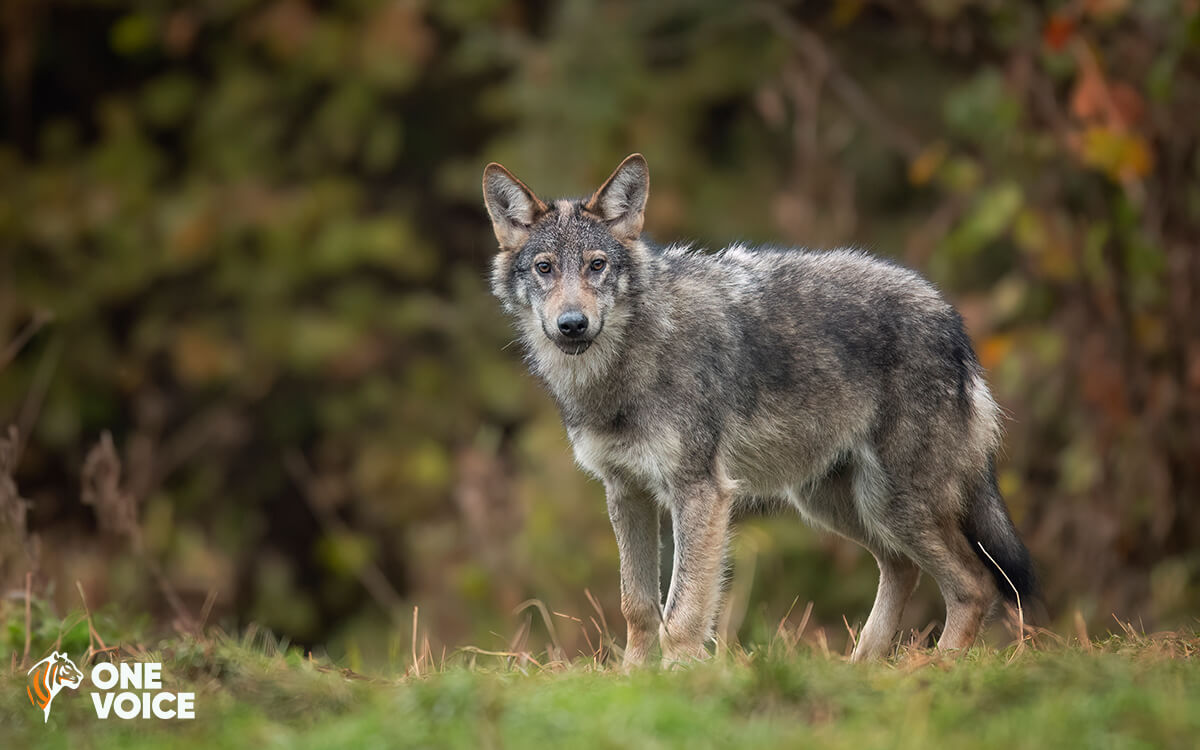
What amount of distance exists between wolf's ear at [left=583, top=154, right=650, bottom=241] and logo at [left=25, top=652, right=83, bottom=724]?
3191 mm

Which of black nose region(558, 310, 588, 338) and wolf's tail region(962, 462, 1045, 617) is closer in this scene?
black nose region(558, 310, 588, 338)

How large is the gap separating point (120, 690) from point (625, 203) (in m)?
3.31

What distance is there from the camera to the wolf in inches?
247

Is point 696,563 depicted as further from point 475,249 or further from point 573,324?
point 475,249

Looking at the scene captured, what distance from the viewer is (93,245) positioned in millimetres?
15164

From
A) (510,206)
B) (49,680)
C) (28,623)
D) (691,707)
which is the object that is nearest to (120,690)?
(49,680)

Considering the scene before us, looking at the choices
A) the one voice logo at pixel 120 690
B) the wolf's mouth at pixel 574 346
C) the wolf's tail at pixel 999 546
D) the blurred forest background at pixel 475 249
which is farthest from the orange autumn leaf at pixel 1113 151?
the one voice logo at pixel 120 690

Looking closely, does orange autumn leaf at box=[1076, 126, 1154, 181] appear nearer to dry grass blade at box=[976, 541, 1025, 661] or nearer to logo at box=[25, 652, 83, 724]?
dry grass blade at box=[976, 541, 1025, 661]

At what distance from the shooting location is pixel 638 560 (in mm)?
6508

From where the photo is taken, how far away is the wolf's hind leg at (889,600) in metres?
6.54

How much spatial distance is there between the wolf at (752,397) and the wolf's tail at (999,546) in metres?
0.01

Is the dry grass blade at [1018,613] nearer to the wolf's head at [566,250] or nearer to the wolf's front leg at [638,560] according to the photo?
the wolf's front leg at [638,560]

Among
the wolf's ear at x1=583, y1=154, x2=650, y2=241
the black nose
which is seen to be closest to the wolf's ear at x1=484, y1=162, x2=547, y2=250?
the wolf's ear at x1=583, y1=154, x2=650, y2=241

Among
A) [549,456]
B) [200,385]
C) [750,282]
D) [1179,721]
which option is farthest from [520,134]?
[1179,721]
